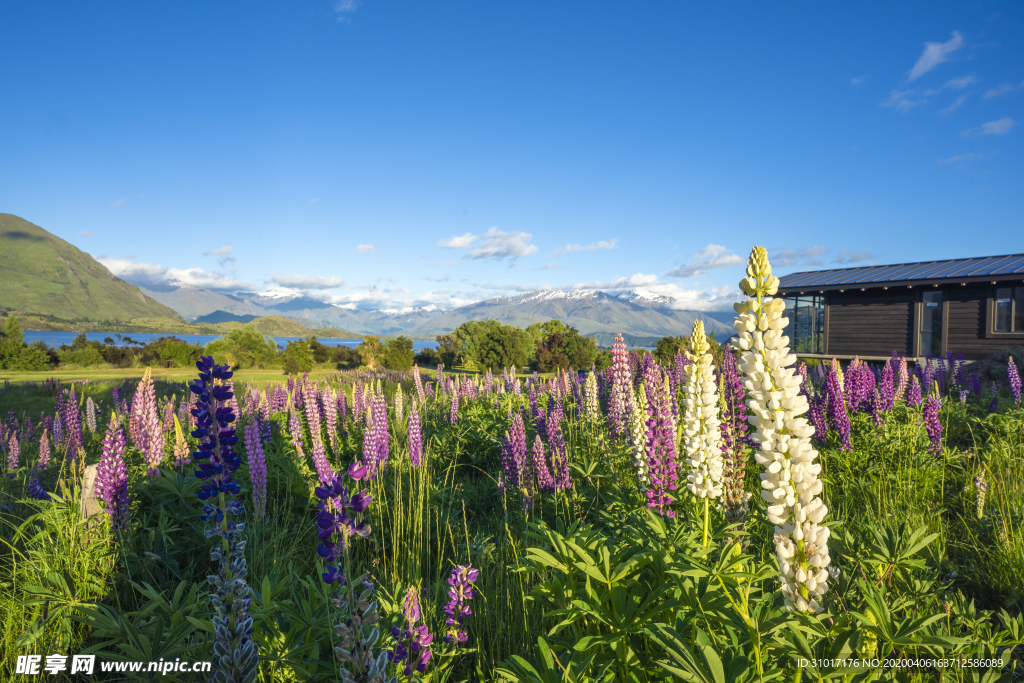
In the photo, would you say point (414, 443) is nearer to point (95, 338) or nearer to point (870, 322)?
point (870, 322)

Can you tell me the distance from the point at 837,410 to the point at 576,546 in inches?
221

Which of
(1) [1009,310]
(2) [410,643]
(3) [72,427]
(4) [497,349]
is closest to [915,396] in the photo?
(2) [410,643]

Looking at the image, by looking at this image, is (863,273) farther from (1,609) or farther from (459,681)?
(1,609)

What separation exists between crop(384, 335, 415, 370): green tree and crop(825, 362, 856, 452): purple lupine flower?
1663 cm

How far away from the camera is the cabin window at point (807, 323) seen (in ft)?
74.3

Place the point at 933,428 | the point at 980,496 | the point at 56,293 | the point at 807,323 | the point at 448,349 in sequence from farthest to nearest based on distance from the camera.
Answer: the point at 56,293
the point at 448,349
the point at 807,323
the point at 933,428
the point at 980,496

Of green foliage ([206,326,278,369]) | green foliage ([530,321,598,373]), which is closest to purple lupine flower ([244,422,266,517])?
green foliage ([530,321,598,373])

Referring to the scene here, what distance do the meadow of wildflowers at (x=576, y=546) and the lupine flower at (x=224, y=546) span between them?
0.01m

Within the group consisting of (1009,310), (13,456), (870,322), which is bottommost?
(13,456)

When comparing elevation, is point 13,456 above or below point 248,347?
below

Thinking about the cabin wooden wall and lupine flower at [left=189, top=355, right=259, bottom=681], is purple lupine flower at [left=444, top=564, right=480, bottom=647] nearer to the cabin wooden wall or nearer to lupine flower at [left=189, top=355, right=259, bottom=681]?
lupine flower at [left=189, top=355, right=259, bottom=681]

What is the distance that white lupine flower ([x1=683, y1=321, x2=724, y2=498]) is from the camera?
7.30ft

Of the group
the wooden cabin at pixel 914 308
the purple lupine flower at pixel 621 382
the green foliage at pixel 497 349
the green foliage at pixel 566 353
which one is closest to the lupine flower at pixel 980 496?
the purple lupine flower at pixel 621 382

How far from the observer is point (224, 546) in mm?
1634
